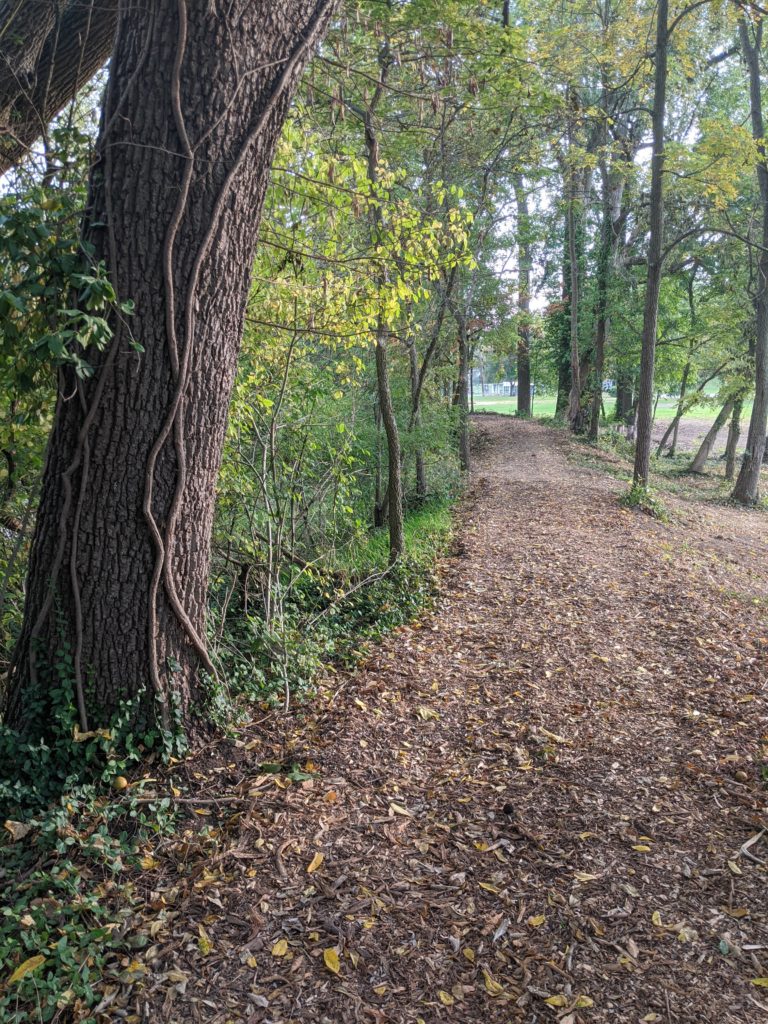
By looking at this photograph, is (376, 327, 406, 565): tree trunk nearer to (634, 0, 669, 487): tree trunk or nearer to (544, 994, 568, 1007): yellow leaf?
(544, 994, 568, 1007): yellow leaf

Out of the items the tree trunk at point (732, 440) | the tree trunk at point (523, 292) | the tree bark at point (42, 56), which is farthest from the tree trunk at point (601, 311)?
the tree bark at point (42, 56)

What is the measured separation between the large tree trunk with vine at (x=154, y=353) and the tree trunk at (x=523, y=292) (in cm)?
931

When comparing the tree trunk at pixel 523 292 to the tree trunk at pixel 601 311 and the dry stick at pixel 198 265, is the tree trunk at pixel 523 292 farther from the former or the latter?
the dry stick at pixel 198 265

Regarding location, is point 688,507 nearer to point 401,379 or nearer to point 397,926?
point 401,379

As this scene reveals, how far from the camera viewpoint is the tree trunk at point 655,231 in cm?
959

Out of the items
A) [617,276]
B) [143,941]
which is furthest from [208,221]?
[617,276]

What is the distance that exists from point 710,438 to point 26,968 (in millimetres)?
20694

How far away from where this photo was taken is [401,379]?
12.7m

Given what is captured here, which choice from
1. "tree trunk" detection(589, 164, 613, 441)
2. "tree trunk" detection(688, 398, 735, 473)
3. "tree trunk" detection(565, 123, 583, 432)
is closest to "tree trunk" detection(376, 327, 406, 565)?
"tree trunk" detection(589, 164, 613, 441)

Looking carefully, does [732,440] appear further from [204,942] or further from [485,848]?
[204,942]

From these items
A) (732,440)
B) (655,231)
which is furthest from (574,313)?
(655,231)

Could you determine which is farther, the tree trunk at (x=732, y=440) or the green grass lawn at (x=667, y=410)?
the green grass lawn at (x=667, y=410)

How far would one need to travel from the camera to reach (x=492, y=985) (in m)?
2.23

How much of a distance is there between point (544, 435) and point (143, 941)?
66.2 feet
